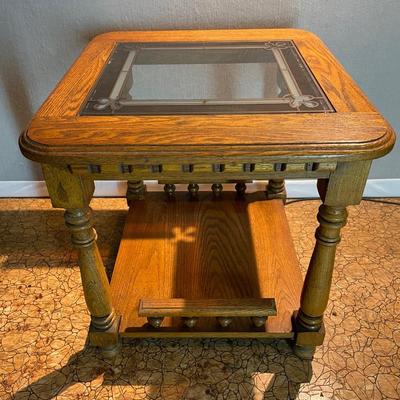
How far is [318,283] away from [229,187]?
0.79 metres

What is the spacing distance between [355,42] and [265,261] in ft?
2.56

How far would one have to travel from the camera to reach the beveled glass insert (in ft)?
2.73

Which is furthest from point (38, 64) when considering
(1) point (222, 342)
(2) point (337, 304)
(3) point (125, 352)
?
(2) point (337, 304)

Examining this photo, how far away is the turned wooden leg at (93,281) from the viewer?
831mm

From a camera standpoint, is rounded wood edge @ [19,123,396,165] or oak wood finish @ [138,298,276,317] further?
oak wood finish @ [138,298,276,317]

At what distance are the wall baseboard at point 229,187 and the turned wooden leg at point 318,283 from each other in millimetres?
721

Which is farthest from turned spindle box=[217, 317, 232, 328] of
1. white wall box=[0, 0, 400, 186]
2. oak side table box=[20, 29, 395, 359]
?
white wall box=[0, 0, 400, 186]

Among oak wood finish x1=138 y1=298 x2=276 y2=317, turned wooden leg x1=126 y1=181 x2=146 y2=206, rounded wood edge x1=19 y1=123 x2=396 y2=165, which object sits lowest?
turned wooden leg x1=126 y1=181 x2=146 y2=206

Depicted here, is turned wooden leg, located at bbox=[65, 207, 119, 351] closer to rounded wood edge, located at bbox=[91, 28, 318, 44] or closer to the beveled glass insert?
the beveled glass insert

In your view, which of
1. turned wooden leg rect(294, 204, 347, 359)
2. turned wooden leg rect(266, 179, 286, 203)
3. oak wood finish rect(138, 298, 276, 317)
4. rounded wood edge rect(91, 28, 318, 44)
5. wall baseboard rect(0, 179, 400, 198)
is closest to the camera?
turned wooden leg rect(294, 204, 347, 359)

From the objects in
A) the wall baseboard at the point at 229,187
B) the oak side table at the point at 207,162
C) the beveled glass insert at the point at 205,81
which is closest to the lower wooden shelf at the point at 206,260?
the oak side table at the point at 207,162

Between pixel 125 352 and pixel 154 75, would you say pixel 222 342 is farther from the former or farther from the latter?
pixel 154 75

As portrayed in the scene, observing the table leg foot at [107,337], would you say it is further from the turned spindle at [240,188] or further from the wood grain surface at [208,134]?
the turned spindle at [240,188]

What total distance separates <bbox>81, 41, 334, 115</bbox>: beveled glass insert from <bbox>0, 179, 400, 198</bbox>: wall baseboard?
0.66 m
